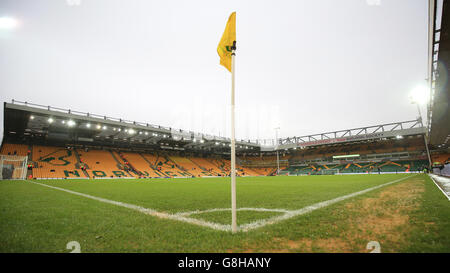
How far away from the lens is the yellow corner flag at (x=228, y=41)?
364 cm

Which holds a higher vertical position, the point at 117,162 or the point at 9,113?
the point at 9,113

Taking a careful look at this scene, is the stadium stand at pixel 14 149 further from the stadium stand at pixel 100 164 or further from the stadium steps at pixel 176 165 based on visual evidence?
the stadium steps at pixel 176 165

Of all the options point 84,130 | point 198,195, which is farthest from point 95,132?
point 198,195

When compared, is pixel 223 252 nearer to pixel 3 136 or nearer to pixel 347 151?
pixel 3 136

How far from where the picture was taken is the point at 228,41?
144 inches

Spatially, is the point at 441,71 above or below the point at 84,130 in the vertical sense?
below

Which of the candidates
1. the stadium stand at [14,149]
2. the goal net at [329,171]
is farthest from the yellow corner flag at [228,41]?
the goal net at [329,171]

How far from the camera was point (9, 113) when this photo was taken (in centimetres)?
2452

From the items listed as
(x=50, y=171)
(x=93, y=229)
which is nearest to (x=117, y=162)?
(x=50, y=171)

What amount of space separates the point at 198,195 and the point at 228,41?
6766mm

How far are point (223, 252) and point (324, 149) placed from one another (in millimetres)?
62342

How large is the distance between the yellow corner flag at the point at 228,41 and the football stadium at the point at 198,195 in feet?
0.25

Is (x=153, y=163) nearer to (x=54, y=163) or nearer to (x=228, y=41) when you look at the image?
(x=54, y=163)

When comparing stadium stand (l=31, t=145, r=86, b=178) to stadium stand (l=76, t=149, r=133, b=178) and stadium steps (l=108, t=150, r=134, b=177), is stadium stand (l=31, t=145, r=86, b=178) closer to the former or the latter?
stadium stand (l=76, t=149, r=133, b=178)
